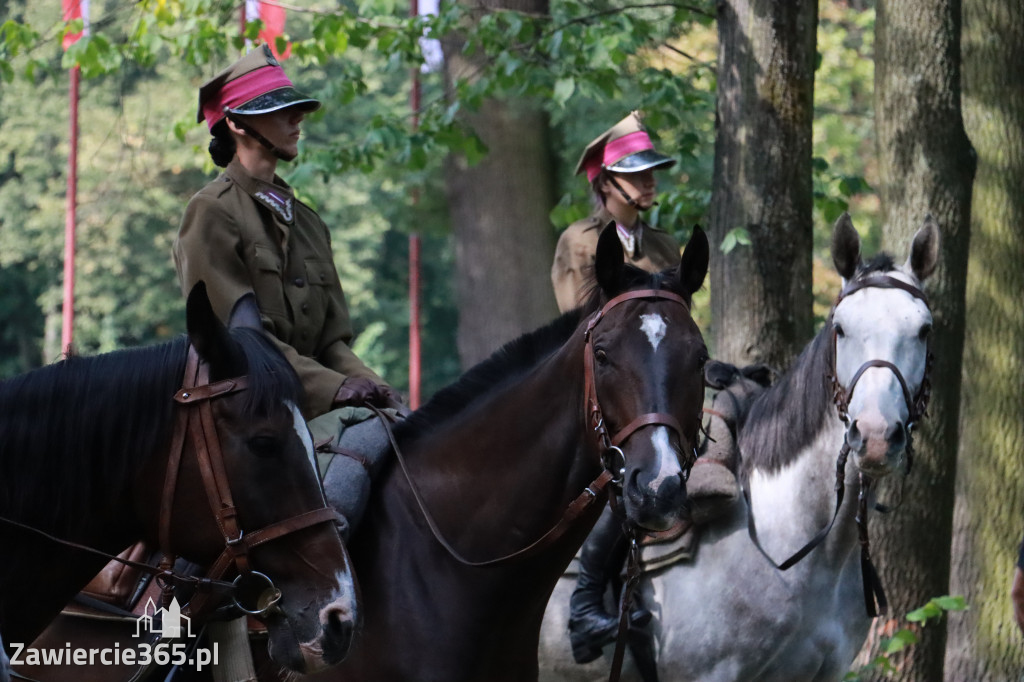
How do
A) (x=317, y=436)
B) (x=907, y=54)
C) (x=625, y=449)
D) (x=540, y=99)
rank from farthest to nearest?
(x=540, y=99) < (x=907, y=54) < (x=317, y=436) < (x=625, y=449)

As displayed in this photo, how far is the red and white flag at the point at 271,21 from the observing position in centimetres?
1088

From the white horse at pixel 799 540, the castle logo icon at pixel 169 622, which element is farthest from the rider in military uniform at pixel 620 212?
the castle logo icon at pixel 169 622

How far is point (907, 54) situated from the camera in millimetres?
7539

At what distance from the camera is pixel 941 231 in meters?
7.34

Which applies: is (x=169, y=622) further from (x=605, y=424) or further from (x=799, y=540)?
(x=799, y=540)

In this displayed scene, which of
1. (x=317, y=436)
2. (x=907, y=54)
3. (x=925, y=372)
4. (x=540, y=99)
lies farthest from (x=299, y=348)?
(x=540, y=99)

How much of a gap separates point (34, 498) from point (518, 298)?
36.6ft

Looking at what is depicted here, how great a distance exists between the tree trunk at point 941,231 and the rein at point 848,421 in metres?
1.63

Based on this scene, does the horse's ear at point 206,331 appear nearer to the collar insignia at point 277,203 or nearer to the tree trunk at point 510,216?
the collar insignia at point 277,203

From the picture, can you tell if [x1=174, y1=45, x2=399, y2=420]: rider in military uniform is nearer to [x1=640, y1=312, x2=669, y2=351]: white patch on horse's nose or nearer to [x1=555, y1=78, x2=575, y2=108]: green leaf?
[x1=640, y1=312, x2=669, y2=351]: white patch on horse's nose

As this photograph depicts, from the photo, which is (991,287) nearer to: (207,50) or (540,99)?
(207,50)

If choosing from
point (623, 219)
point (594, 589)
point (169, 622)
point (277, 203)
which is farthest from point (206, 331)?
point (623, 219)

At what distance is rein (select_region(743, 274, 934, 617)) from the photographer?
5316 mm

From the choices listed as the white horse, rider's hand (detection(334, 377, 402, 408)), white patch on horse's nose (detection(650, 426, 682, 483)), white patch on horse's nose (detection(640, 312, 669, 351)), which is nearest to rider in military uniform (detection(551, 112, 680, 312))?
the white horse
